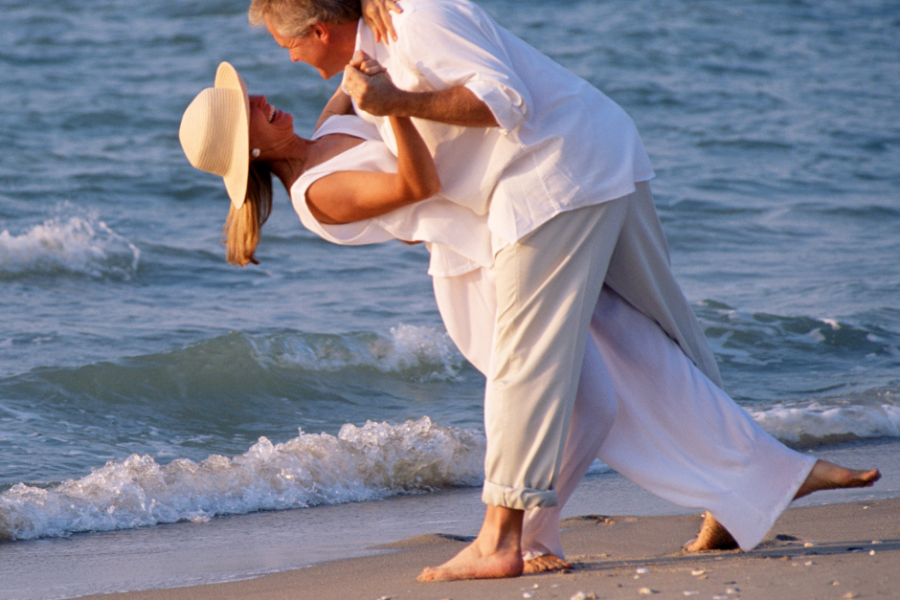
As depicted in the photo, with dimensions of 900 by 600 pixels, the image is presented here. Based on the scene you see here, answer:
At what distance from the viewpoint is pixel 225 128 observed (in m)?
2.61

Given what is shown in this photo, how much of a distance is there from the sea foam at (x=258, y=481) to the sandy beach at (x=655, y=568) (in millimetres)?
842

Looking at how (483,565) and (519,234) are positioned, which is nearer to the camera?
(519,234)

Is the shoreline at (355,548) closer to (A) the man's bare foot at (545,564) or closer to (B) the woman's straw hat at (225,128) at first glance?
(A) the man's bare foot at (545,564)

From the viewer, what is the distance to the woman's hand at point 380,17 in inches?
88.7

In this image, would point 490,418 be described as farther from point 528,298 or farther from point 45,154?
point 45,154

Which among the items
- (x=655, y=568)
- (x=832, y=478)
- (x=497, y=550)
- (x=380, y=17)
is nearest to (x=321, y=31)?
(x=380, y=17)

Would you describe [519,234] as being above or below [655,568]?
above

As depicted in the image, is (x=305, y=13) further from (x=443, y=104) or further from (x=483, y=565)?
(x=483, y=565)

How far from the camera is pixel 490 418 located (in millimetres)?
2426

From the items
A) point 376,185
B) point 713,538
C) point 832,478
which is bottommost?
point 713,538

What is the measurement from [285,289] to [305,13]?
16.8ft

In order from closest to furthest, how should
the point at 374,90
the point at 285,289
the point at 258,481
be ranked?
the point at 374,90 → the point at 258,481 → the point at 285,289

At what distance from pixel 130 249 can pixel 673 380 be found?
611 cm

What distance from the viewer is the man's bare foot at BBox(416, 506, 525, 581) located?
246 cm
